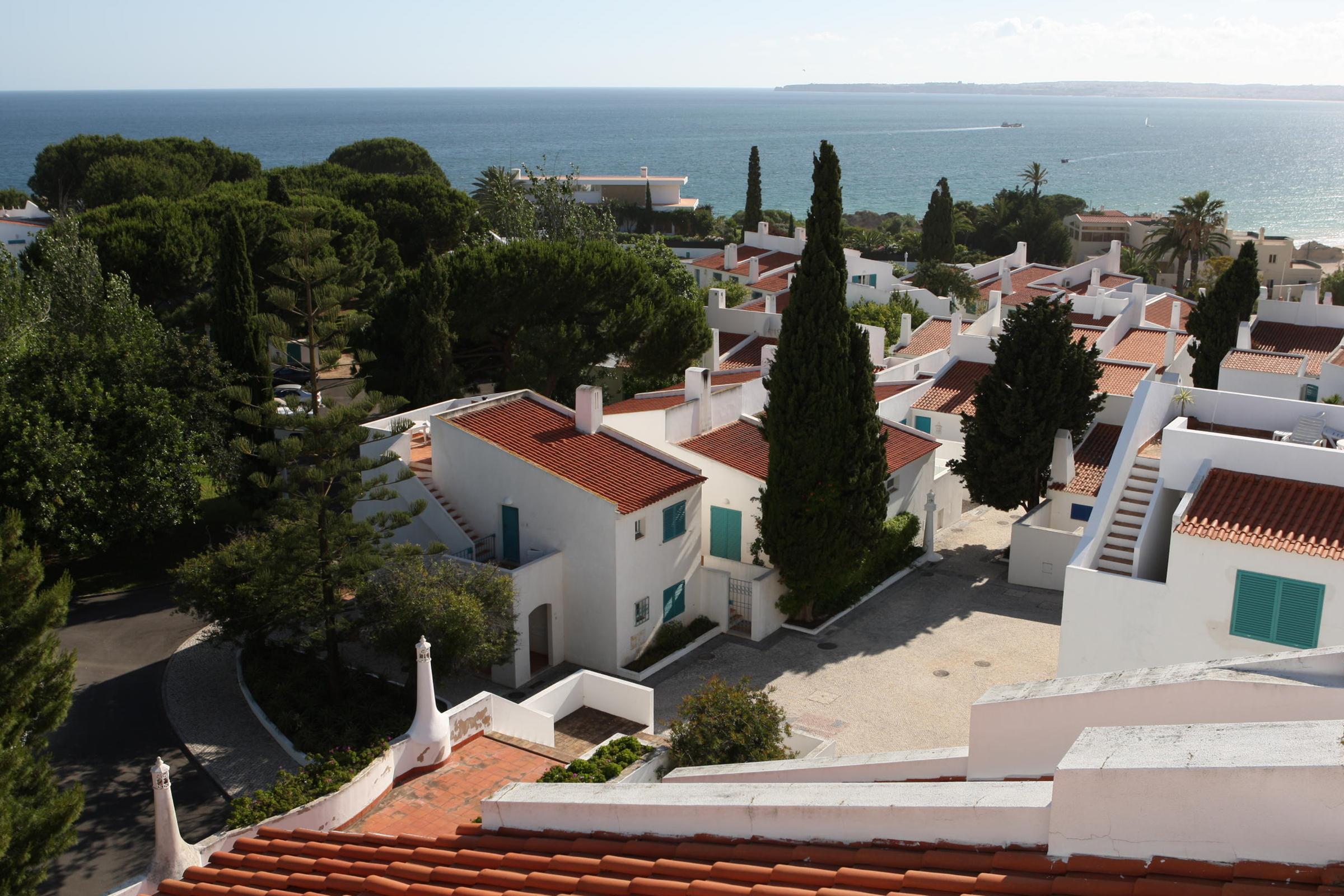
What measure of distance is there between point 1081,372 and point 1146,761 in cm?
2329

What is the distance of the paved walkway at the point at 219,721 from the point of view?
1942 centimetres

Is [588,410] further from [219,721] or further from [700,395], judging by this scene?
[219,721]

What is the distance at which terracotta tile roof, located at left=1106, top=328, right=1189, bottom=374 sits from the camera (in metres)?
37.4

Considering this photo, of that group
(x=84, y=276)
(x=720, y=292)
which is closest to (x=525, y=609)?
(x=84, y=276)

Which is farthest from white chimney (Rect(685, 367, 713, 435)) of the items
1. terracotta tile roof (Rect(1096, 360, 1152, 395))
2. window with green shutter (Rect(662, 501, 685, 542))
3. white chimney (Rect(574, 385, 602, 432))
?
terracotta tile roof (Rect(1096, 360, 1152, 395))

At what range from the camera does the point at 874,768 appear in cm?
949

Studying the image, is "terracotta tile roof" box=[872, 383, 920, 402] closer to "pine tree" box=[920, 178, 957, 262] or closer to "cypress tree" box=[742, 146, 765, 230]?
"pine tree" box=[920, 178, 957, 262]

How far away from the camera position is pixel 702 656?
2383 cm

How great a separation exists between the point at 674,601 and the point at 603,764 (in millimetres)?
7760

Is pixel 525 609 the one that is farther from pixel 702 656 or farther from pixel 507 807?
pixel 507 807

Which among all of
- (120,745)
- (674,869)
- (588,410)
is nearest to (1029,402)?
(588,410)

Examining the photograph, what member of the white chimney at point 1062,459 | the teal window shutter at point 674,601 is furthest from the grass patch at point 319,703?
the white chimney at point 1062,459

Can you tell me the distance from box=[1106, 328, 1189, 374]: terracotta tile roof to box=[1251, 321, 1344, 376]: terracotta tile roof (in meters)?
2.33

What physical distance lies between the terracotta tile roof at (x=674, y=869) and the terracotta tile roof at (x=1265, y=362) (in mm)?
26109
